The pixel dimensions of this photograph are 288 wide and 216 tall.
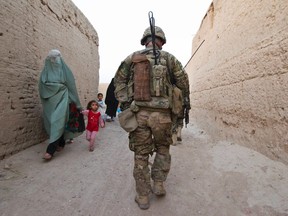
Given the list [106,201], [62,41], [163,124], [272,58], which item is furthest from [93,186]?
[62,41]

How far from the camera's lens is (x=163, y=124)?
6.98ft

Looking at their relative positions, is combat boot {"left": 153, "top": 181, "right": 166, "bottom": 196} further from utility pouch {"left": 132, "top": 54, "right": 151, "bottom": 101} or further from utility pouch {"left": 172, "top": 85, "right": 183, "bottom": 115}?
utility pouch {"left": 132, "top": 54, "right": 151, "bottom": 101}

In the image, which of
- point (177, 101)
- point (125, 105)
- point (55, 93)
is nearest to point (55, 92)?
point (55, 93)

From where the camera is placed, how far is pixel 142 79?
2117mm

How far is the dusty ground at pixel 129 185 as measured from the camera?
2.09 m

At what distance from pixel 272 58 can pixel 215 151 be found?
1.71 metres

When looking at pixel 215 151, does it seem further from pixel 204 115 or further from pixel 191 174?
pixel 204 115

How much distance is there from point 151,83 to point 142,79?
0.09 metres

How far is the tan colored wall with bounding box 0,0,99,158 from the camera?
125 inches

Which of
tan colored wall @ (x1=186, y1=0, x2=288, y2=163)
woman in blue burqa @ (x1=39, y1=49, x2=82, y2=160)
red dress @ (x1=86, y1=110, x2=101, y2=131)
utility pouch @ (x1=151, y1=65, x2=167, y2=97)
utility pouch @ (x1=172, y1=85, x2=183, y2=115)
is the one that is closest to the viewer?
utility pouch @ (x1=151, y1=65, x2=167, y2=97)

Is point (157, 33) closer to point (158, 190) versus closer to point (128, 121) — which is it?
point (128, 121)

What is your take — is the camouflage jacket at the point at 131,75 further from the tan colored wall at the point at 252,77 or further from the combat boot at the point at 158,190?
the tan colored wall at the point at 252,77

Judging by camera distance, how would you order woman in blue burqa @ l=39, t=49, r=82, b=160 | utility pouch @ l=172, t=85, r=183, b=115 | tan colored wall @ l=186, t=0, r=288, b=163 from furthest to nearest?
woman in blue burqa @ l=39, t=49, r=82, b=160 → tan colored wall @ l=186, t=0, r=288, b=163 → utility pouch @ l=172, t=85, r=183, b=115

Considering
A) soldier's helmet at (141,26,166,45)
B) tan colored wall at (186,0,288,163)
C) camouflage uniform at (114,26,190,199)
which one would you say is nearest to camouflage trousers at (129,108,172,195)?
camouflage uniform at (114,26,190,199)
